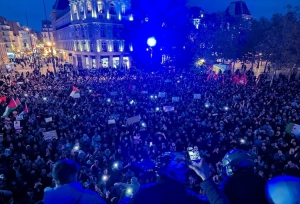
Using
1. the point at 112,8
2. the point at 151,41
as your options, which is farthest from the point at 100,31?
the point at 151,41

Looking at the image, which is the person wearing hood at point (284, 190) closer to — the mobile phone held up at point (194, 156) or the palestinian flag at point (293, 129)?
the mobile phone held up at point (194, 156)

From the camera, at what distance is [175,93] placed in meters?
19.1

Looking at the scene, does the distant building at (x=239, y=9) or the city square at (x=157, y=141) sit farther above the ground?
the distant building at (x=239, y=9)

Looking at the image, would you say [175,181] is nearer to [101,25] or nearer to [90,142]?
[90,142]

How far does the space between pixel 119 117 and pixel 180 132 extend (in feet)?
14.9

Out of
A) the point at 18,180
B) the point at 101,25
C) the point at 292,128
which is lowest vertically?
the point at 18,180

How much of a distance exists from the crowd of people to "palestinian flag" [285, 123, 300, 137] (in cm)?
26

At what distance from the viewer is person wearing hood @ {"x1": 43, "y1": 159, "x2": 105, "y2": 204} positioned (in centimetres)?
202

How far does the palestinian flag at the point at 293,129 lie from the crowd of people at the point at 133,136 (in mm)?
255

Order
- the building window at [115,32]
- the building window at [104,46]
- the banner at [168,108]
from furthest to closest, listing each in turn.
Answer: the building window at [115,32]
the building window at [104,46]
the banner at [168,108]

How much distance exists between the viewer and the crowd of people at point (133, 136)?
8.05m

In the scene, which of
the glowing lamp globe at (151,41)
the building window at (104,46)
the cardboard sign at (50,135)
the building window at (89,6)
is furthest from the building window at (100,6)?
the cardboard sign at (50,135)

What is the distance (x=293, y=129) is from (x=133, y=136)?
874 cm

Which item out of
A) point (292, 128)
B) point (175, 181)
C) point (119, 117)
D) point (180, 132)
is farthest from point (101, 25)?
point (175, 181)
